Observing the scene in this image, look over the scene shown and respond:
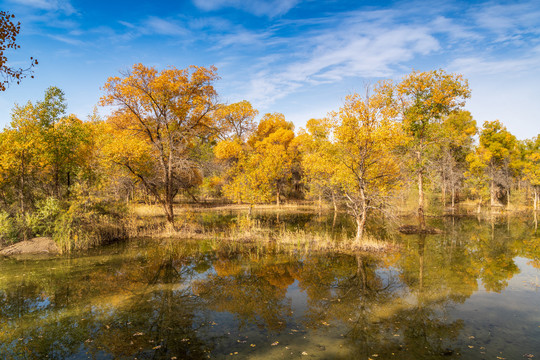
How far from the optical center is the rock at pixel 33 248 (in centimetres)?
1634

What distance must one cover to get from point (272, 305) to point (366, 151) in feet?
32.3

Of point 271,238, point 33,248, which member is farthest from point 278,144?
point 33,248

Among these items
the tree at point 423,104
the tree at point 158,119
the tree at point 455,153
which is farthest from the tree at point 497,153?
the tree at point 158,119

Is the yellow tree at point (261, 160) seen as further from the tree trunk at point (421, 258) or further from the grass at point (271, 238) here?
the tree trunk at point (421, 258)

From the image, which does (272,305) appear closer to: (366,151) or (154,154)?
(366,151)

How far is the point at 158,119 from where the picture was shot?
2038cm

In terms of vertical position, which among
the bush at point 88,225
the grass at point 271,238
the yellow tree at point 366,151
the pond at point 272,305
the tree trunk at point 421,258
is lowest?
the tree trunk at point 421,258

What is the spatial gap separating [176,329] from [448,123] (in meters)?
44.2

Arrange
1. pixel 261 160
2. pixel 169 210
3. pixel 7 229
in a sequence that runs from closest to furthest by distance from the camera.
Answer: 1. pixel 7 229
2. pixel 169 210
3. pixel 261 160

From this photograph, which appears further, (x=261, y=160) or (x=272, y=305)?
(x=261, y=160)

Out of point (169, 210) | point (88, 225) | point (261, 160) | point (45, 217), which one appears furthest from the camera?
point (261, 160)

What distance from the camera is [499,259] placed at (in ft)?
49.7

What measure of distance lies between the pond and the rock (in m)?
1.69

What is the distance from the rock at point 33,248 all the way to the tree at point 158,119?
5959 millimetres
